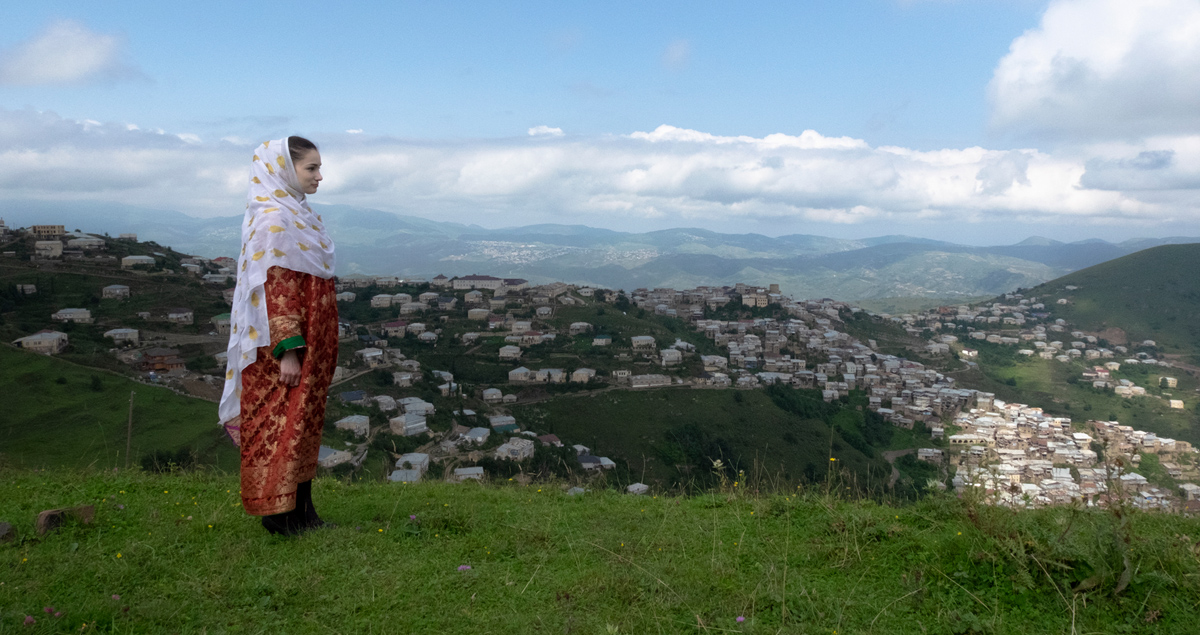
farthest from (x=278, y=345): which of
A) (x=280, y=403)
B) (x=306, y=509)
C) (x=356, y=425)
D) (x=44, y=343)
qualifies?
(x=44, y=343)

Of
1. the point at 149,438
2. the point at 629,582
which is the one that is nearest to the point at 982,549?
the point at 629,582

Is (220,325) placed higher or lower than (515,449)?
higher

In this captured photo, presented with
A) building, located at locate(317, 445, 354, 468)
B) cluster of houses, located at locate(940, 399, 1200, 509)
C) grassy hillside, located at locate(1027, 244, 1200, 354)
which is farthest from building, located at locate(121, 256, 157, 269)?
grassy hillside, located at locate(1027, 244, 1200, 354)

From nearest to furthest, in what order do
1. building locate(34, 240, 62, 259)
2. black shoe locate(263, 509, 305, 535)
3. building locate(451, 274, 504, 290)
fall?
black shoe locate(263, 509, 305, 535), building locate(34, 240, 62, 259), building locate(451, 274, 504, 290)

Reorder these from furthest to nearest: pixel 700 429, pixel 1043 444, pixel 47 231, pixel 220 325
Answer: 1. pixel 47 231
2. pixel 220 325
3. pixel 700 429
4. pixel 1043 444

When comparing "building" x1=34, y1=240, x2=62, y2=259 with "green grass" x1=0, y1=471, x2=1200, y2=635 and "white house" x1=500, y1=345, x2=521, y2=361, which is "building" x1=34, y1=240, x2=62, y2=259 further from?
"green grass" x1=0, y1=471, x2=1200, y2=635

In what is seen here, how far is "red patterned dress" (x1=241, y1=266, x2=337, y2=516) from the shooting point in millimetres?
3330

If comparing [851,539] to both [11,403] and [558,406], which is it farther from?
[558,406]

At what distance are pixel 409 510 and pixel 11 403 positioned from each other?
27924 mm

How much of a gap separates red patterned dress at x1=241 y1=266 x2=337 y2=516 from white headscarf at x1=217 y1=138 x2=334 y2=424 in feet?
0.17

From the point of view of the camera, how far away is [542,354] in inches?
1825

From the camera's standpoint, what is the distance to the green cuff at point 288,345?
3.28 metres

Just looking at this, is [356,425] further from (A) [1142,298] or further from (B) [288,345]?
(A) [1142,298]

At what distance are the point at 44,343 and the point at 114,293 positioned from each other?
13727 mm
